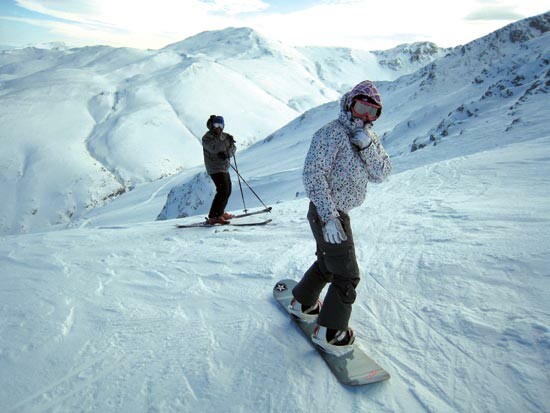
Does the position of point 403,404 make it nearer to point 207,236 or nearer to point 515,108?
point 207,236

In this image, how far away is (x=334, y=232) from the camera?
2658 millimetres

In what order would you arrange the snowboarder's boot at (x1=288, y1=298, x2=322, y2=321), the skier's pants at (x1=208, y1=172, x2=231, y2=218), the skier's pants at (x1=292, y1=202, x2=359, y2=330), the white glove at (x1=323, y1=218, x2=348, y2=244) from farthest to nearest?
the skier's pants at (x1=208, y1=172, x2=231, y2=218) < the snowboarder's boot at (x1=288, y1=298, x2=322, y2=321) < the skier's pants at (x1=292, y1=202, x2=359, y2=330) < the white glove at (x1=323, y1=218, x2=348, y2=244)

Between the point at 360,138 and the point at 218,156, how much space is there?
16.5 feet

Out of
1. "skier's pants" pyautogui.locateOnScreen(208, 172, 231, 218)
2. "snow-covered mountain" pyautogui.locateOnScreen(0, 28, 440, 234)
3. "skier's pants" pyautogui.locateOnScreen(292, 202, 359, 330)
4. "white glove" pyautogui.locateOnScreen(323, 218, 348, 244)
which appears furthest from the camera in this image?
"snow-covered mountain" pyautogui.locateOnScreen(0, 28, 440, 234)

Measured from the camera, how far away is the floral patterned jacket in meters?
2.71

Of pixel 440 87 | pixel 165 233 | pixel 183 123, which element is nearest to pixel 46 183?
pixel 183 123

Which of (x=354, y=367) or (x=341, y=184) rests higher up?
(x=341, y=184)

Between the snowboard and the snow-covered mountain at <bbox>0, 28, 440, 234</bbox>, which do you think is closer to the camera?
the snowboard

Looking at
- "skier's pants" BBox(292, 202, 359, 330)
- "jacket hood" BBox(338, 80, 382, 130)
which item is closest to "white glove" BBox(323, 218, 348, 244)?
"skier's pants" BBox(292, 202, 359, 330)

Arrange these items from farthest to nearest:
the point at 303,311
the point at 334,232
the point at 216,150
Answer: the point at 216,150 < the point at 303,311 < the point at 334,232

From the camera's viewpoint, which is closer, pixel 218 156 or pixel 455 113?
pixel 218 156

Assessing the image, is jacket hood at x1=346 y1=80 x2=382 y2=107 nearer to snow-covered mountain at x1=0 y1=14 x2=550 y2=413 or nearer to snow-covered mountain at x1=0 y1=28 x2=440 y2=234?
snow-covered mountain at x1=0 y1=14 x2=550 y2=413

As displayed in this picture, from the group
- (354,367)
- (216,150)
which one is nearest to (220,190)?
(216,150)

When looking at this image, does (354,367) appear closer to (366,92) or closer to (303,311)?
(303,311)
